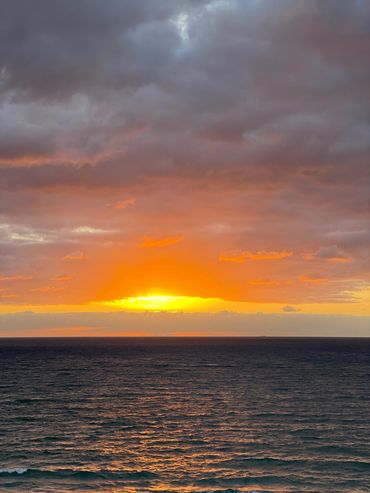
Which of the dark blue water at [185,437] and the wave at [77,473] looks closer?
the dark blue water at [185,437]

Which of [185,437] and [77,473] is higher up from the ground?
[77,473]

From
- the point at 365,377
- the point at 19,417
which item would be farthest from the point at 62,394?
the point at 365,377

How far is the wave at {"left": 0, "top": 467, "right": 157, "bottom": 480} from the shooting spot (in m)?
47.6

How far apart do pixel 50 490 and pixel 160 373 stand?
4105 inches

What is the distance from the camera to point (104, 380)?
128 m

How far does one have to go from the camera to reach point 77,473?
159 feet

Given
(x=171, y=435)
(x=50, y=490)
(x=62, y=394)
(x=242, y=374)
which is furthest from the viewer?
(x=242, y=374)

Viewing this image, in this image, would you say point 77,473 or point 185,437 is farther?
point 185,437

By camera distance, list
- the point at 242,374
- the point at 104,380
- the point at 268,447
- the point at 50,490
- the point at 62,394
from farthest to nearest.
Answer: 1. the point at 242,374
2. the point at 104,380
3. the point at 62,394
4. the point at 268,447
5. the point at 50,490

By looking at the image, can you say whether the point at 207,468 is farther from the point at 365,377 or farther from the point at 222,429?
the point at 365,377

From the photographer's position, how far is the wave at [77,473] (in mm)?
47625

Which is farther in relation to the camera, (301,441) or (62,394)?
(62,394)

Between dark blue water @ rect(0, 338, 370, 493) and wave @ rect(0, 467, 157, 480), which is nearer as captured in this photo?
dark blue water @ rect(0, 338, 370, 493)

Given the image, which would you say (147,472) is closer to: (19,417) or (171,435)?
(171,435)
